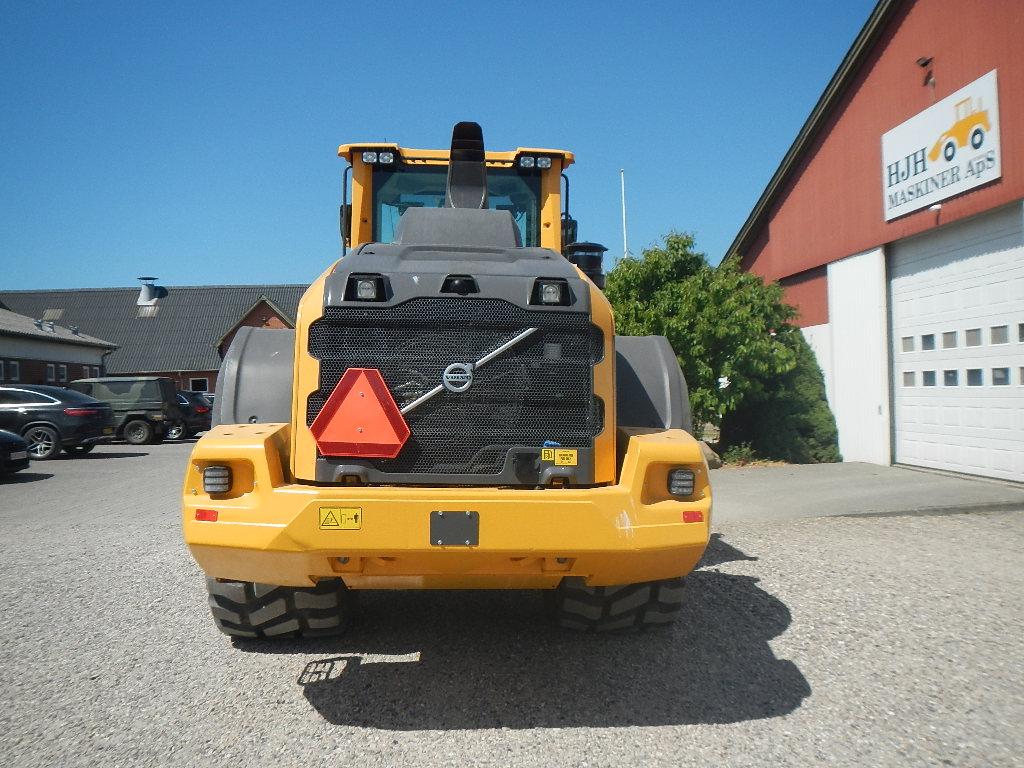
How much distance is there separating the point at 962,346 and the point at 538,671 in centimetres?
841

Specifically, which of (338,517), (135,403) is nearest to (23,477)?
(135,403)

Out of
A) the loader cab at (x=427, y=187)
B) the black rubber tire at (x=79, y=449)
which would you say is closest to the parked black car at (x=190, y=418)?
the black rubber tire at (x=79, y=449)

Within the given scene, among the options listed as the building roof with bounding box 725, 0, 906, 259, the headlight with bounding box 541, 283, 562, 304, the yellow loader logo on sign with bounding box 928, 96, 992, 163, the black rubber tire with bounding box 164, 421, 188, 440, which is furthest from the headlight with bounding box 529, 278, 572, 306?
the black rubber tire with bounding box 164, 421, 188, 440

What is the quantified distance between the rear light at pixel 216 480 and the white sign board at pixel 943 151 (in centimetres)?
935

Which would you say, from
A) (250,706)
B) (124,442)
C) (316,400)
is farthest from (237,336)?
(124,442)

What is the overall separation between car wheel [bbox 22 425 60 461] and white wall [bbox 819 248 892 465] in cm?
1548

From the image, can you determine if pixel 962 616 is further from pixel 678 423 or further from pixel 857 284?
pixel 857 284

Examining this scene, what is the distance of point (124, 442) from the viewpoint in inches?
923

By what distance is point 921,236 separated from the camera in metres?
11.0

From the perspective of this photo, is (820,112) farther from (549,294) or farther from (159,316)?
(159,316)

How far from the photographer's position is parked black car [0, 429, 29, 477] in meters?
13.0

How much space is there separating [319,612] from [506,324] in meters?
1.84

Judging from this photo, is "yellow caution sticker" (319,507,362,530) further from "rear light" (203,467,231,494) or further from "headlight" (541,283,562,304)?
"headlight" (541,283,562,304)

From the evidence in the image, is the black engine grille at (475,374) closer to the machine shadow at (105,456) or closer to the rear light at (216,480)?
the rear light at (216,480)
